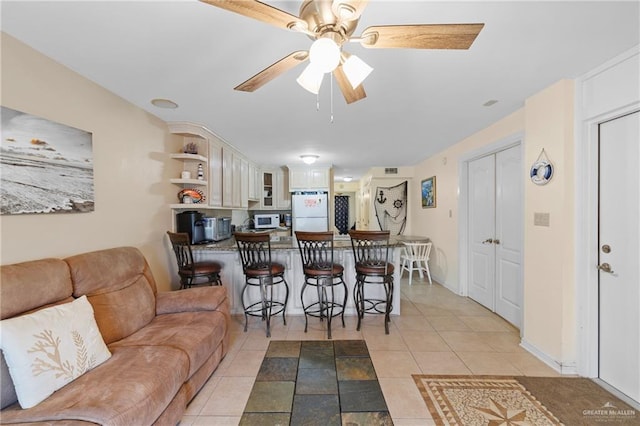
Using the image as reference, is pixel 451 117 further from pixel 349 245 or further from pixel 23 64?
pixel 23 64

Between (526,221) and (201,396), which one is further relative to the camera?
(526,221)

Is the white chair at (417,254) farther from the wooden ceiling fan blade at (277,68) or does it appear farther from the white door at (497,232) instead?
the wooden ceiling fan blade at (277,68)

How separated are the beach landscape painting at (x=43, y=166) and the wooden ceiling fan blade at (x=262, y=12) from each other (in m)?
1.56

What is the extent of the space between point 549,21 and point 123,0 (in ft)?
7.27

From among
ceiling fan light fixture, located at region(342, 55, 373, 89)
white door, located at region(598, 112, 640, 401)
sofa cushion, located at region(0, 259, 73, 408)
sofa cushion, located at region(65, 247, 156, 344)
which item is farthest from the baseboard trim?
sofa cushion, located at region(0, 259, 73, 408)

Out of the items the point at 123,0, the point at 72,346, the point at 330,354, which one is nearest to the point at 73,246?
the point at 72,346

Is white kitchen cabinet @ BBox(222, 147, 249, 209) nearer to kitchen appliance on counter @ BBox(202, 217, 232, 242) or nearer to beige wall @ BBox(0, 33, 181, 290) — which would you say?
kitchen appliance on counter @ BBox(202, 217, 232, 242)

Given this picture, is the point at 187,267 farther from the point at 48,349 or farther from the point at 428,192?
the point at 428,192

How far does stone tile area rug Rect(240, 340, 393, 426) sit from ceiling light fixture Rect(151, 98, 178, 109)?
2516 mm

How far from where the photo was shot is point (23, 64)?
161cm

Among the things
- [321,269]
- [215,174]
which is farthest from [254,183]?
[321,269]

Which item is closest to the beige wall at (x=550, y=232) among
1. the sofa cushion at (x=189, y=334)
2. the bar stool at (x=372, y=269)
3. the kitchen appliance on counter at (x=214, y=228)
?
the bar stool at (x=372, y=269)

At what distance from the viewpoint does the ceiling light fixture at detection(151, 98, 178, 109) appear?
2436mm

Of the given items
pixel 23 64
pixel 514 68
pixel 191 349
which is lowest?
pixel 191 349
